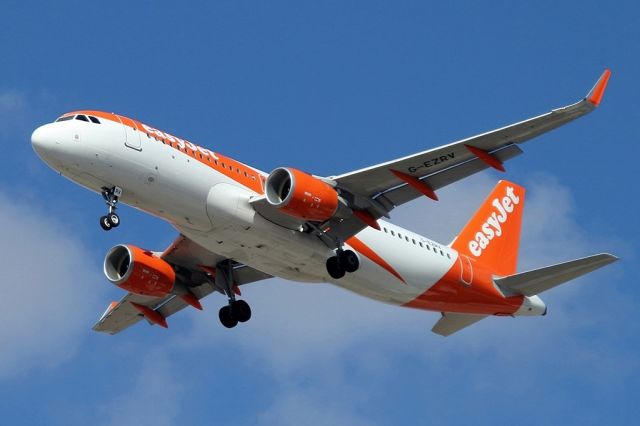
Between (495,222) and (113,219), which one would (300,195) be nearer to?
(113,219)

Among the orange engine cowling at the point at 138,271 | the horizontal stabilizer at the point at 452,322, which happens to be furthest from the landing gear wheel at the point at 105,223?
the horizontal stabilizer at the point at 452,322

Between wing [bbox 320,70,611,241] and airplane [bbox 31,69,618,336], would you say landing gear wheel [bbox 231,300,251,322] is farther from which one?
wing [bbox 320,70,611,241]

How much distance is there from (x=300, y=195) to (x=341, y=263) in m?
3.38

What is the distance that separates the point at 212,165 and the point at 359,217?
5.10 m

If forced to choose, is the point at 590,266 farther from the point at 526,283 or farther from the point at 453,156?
the point at 453,156

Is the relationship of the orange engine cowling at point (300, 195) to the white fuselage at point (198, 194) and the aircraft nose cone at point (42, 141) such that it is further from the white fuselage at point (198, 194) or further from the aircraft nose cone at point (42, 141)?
the aircraft nose cone at point (42, 141)

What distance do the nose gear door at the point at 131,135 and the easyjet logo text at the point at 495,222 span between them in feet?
50.6

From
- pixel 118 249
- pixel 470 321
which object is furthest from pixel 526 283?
pixel 118 249

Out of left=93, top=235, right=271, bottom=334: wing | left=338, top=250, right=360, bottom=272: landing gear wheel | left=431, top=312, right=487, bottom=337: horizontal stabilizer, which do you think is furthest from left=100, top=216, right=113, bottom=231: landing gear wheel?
left=431, top=312, right=487, bottom=337: horizontal stabilizer

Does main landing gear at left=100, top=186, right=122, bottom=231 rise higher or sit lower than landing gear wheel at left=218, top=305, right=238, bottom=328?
higher

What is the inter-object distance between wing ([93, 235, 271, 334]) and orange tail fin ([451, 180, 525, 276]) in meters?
8.44

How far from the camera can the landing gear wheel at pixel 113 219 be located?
3981 centimetres

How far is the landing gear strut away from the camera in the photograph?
47.2 meters

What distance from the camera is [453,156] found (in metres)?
41.2
